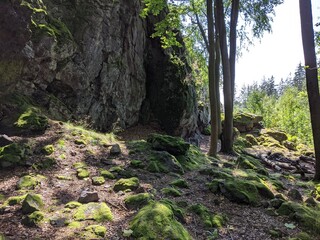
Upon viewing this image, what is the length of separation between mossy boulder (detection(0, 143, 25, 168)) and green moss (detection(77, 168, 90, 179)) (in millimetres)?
1143

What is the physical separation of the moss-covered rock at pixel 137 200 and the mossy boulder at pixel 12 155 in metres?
2.51

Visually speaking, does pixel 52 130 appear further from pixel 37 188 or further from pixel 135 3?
pixel 135 3


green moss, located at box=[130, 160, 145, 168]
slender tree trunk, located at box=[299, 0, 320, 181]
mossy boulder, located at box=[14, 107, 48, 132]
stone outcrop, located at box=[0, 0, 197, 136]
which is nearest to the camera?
green moss, located at box=[130, 160, 145, 168]

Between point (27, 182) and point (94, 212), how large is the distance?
1707mm

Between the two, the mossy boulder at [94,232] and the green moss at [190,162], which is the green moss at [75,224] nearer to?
the mossy boulder at [94,232]

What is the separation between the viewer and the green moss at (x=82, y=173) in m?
5.86

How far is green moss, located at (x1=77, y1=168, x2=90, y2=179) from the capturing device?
5.86 meters

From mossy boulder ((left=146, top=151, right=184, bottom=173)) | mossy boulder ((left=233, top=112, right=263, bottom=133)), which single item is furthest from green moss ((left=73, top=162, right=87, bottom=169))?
mossy boulder ((left=233, top=112, right=263, bottom=133))

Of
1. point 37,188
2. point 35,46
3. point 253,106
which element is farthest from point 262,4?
point 253,106

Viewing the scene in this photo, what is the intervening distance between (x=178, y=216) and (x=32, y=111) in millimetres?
5288

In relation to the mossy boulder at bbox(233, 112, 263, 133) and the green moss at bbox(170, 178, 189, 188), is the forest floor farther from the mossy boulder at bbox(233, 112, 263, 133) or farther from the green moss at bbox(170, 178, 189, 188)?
the mossy boulder at bbox(233, 112, 263, 133)

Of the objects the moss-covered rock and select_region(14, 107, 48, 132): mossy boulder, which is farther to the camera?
select_region(14, 107, 48, 132): mossy boulder

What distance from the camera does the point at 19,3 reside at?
25.6ft

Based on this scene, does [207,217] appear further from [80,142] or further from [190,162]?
[80,142]
